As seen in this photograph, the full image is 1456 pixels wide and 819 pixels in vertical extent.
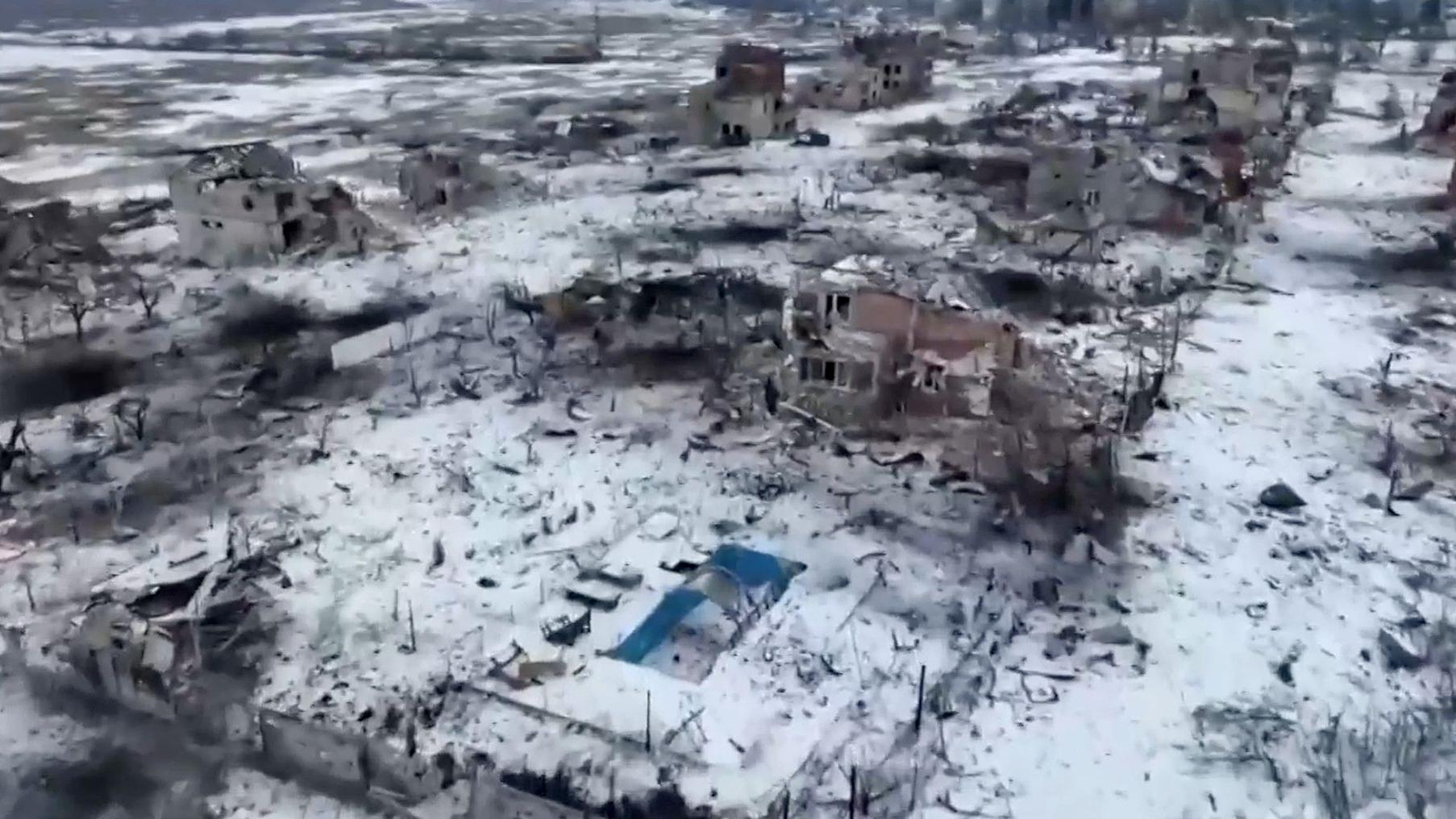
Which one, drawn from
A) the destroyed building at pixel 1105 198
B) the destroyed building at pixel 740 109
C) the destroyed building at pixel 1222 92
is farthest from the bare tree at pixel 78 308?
the destroyed building at pixel 1222 92

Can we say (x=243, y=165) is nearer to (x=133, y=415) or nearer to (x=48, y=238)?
A: (x=48, y=238)

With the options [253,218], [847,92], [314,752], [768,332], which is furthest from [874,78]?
[314,752]

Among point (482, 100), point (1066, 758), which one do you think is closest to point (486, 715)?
point (1066, 758)

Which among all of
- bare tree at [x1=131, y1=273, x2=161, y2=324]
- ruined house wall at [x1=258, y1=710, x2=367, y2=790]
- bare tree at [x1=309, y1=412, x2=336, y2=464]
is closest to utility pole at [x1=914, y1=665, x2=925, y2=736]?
ruined house wall at [x1=258, y1=710, x2=367, y2=790]

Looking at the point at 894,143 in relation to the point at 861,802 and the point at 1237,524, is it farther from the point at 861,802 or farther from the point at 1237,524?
the point at 861,802

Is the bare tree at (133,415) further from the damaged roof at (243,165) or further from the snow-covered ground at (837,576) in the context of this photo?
the damaged roof at (243,165)
